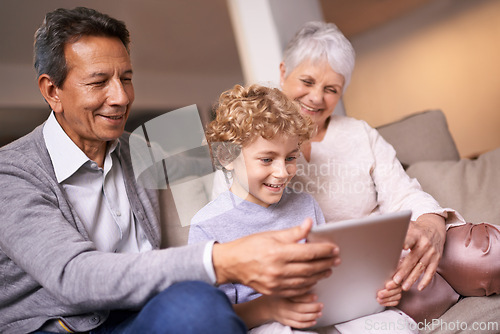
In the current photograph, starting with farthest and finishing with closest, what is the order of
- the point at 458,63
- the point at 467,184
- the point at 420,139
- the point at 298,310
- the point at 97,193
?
the point at 458,63, the point at 420,139, the point at 467,184, the point at 97,193, the point at 298,310

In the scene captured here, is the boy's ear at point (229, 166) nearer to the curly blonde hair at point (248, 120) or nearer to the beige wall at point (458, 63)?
the curly blonde hair at point (248, 120)

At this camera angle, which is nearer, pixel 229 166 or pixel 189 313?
pixel 189 313

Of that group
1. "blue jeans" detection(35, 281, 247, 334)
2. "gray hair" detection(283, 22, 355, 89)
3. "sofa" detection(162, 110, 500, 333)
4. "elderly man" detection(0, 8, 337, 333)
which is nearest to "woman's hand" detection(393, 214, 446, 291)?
"sofa" detection(162, 110, 500, 333)

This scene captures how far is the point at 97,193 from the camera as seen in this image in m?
0.74

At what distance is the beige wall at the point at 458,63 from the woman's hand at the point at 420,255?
2.37 meters

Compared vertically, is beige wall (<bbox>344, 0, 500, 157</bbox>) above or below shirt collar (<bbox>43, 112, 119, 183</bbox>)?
below

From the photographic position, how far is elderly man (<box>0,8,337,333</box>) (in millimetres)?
536

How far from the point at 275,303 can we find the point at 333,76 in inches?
23.9

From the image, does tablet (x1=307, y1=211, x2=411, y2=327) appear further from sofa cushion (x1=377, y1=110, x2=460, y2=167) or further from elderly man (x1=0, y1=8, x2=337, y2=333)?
sofa cushion (x1=377, y1=110, x2=460, y2=167)

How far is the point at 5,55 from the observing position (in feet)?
2.11

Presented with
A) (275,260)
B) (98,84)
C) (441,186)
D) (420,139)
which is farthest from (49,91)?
(420,139)

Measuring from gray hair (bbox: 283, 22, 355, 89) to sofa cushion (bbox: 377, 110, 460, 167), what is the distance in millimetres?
487

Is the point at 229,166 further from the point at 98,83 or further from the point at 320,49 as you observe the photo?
the point at 320,49

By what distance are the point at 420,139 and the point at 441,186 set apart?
285mm
